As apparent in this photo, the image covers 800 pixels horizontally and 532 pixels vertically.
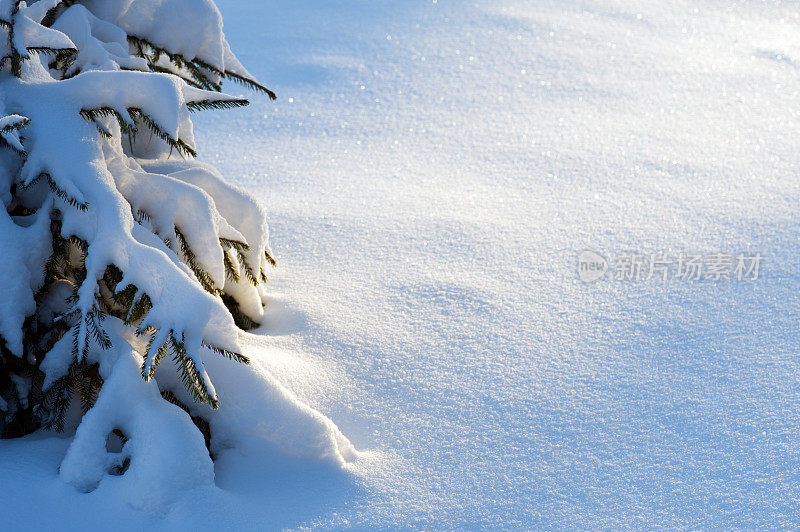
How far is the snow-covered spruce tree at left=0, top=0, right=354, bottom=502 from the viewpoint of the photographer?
1996 millimetres

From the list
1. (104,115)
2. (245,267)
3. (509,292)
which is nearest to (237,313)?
(245,267)

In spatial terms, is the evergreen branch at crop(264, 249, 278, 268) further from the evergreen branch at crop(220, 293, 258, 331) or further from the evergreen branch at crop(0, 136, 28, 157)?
the evergreen branch at crop(0, 136, 28, 157)

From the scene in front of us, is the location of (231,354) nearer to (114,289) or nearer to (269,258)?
(114,289)

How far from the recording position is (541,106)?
561 cm

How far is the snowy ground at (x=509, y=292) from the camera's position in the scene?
2.13 m

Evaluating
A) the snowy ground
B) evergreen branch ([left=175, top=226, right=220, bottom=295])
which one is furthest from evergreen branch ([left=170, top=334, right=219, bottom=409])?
evergreen branch ([left=175, top=226, right=220, bottom=295])

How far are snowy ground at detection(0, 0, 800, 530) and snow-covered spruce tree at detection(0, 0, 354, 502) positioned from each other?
126mm

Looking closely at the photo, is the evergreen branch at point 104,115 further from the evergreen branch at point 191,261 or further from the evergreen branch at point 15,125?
the evergreen branch at point 191,261

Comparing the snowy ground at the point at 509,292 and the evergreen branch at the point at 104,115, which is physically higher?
the evergreen branch at the point at 104,115

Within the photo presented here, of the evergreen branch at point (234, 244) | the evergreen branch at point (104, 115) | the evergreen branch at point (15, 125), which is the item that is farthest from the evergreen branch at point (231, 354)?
the evergreen branch at point (15, 125)

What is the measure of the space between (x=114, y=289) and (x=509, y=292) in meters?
1.66

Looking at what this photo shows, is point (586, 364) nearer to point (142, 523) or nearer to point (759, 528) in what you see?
point (759, 528)

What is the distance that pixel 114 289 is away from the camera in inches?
86.4

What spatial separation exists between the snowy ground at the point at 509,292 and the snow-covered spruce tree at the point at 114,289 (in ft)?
0.41
